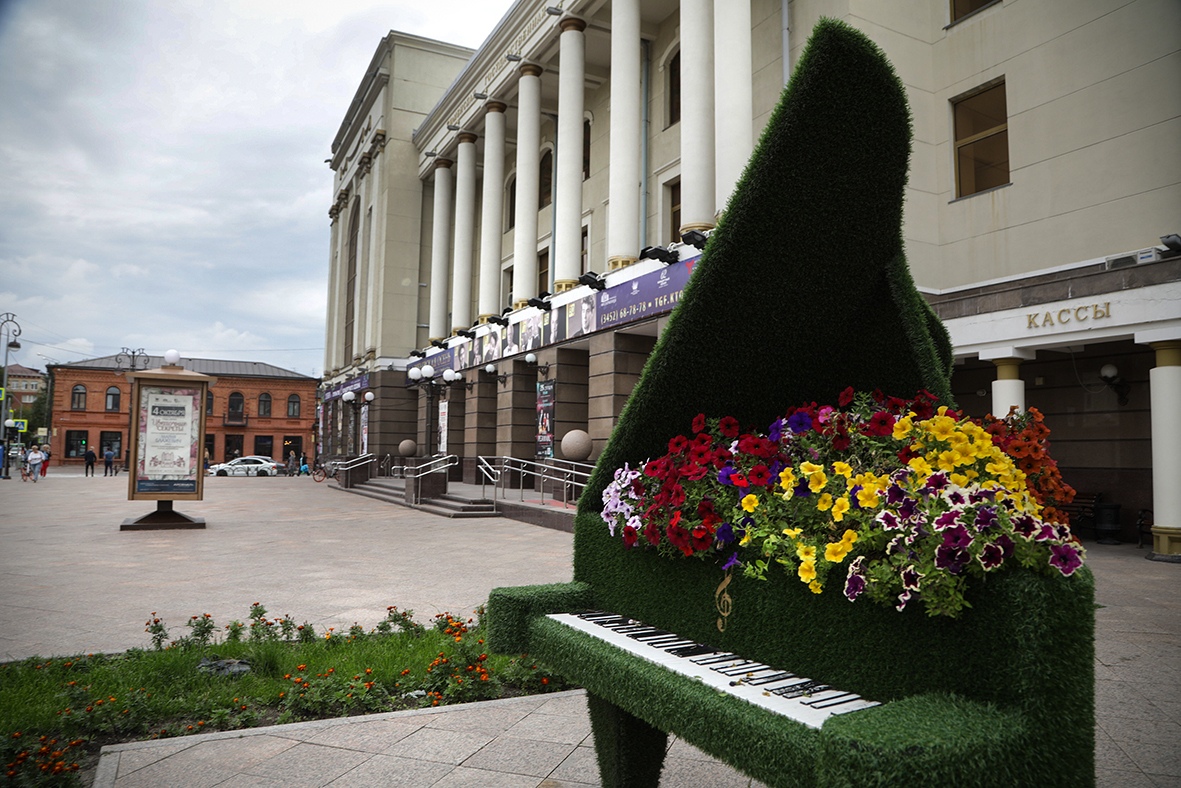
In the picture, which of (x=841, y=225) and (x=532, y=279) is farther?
(x=532, y=279)

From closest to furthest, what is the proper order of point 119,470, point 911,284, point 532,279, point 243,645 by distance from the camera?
point 911,284
point 243,645
point 532,279
point 119,470

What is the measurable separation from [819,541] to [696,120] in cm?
1385

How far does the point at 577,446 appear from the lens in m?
16.4

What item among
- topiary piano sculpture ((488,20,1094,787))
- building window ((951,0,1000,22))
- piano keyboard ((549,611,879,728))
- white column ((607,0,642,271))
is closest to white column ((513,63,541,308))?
white column ((607,0,642,271))

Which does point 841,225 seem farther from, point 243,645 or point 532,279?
point 532,279

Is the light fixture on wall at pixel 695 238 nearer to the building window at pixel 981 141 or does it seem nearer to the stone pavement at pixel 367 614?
the building window at pixel 981 141

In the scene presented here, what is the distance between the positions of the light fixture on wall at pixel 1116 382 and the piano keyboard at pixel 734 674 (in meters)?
12.5

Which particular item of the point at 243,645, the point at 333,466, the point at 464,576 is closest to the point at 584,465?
the point at 464,576

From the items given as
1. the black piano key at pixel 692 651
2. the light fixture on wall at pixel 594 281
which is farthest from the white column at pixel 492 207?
the black piano key at pixel 692 651

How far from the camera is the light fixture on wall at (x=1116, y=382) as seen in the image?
12.2 m

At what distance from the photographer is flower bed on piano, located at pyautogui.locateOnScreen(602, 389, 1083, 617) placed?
1.57 meters

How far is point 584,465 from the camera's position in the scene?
16.7 meters

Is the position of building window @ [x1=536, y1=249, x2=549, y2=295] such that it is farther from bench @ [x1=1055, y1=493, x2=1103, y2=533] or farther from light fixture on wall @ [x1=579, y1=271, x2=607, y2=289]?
bench @ [x1=1055, y1=493, x2=1103, y2=533]

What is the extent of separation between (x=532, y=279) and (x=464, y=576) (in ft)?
46.1
